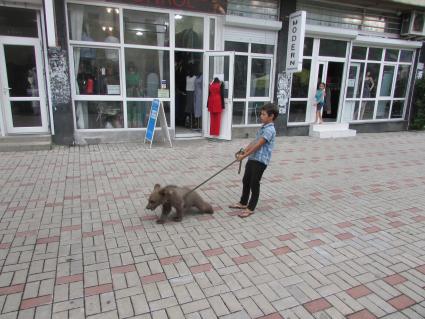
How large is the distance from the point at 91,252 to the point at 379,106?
43.8ft

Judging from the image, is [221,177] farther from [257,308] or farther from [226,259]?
[257,308]

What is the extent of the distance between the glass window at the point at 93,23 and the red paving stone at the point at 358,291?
26.6 ft

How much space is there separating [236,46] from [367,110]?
6.61 m

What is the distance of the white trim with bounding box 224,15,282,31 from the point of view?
375 inches

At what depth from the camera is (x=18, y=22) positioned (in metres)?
7.87

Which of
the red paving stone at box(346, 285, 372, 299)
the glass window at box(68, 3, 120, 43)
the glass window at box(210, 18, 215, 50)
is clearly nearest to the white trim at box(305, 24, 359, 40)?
the glass window at box(210, 18, 215, 50)

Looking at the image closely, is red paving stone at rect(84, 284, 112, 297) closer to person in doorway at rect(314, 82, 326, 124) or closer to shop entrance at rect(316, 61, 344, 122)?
person in doorway at rect(314, 82, 326, 124)

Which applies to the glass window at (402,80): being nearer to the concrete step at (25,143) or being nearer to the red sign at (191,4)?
the red sign at (191,4)

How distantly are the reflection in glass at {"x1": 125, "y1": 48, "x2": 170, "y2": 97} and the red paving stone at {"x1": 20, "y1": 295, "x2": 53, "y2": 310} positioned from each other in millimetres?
7081

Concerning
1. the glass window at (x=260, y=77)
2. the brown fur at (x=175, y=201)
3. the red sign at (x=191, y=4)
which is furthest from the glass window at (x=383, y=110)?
the brown fur at (x=175, y=201)

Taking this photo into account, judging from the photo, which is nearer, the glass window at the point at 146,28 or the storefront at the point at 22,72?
the storefront at the point at 22,72

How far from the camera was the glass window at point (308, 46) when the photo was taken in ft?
36.2

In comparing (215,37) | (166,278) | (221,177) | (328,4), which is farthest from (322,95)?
(166,278)

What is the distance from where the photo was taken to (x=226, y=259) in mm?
3469
